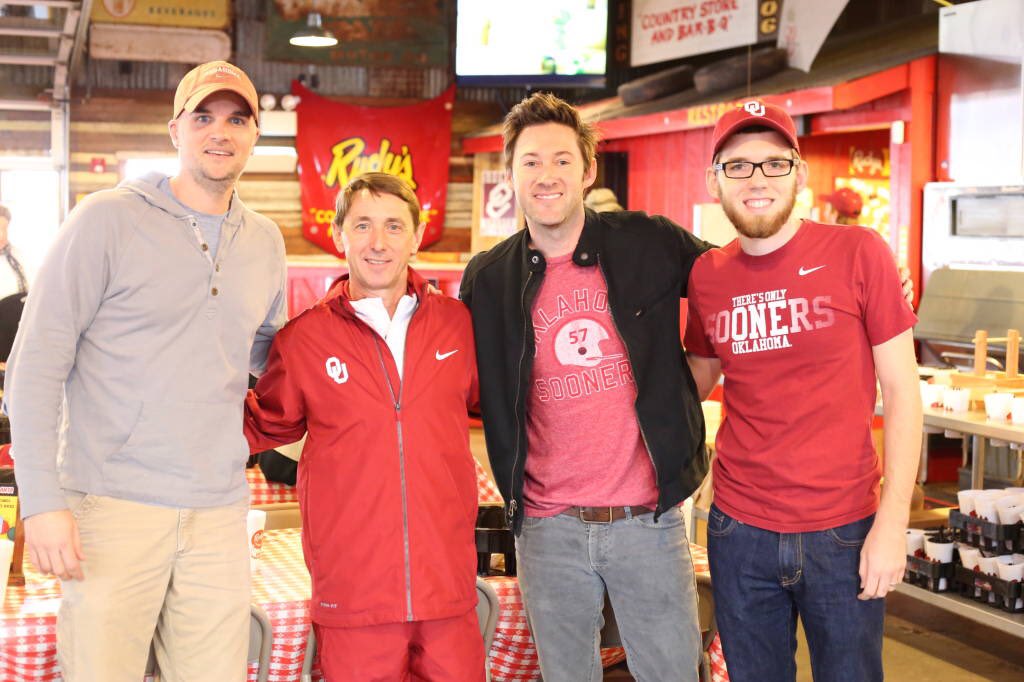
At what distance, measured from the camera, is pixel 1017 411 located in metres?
4.32

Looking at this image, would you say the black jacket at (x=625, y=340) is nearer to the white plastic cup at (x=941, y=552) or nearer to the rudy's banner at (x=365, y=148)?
the white plastic cup at (x=941, y=552)

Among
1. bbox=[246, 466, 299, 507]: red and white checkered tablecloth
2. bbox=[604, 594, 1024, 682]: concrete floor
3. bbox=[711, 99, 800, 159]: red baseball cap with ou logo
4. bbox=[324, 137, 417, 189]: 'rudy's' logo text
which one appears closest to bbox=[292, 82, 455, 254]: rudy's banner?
bbox=[324, 137, 417, 189]: 'rudy's' logo text

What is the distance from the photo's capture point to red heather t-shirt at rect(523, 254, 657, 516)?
2.72m

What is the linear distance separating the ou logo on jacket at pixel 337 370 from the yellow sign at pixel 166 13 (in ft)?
37.0

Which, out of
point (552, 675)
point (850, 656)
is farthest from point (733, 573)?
point (552, 675)

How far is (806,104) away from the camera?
798 centimetres

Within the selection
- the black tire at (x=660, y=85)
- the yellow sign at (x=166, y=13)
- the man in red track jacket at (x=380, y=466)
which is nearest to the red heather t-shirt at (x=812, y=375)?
the man in red track jacket at (x=380, y=466)

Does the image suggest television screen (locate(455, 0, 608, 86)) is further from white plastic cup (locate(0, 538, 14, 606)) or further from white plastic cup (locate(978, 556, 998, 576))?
white plastic cup (locate(0, 538, 14, 606))

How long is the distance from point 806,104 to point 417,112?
6849 millimetres

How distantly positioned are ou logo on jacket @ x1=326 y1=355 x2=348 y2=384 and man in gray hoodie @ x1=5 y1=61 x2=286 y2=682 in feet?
0.62

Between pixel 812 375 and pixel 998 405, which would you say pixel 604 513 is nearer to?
pixel 812 375

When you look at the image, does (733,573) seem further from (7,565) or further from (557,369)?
(7,565)

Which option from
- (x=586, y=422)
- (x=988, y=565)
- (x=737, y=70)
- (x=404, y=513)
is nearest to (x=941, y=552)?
(x=988, y=565)

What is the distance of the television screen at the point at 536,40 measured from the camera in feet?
41.4
